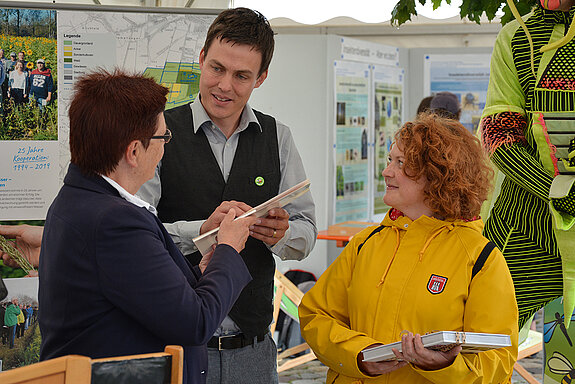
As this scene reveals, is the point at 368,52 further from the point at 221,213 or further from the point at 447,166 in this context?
the point at 221,213

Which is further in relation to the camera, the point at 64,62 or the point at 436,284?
the point at 64,62

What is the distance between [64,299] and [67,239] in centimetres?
13

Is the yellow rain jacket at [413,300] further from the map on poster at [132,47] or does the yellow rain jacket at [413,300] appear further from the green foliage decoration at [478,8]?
the map on poster at [132,47]

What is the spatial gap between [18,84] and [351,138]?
4.90m

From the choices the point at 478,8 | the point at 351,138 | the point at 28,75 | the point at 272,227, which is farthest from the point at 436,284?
the point at 351,138

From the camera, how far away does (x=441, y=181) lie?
205 centimetres

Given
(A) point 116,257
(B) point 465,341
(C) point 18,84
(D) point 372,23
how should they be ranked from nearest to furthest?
(A) point 116,257, (B) point 465,341, (C) point 18,84, (D) point 372,23

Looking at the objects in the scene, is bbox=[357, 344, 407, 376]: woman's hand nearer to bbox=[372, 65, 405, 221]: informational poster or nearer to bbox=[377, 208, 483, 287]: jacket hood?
bbox=[377, 208, 483, 287]: jacket hood

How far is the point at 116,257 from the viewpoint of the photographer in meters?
1.54

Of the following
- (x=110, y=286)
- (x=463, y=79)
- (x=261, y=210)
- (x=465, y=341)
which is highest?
(x=463, y=79)

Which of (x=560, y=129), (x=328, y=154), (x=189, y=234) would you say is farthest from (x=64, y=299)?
(x=328, y=154)

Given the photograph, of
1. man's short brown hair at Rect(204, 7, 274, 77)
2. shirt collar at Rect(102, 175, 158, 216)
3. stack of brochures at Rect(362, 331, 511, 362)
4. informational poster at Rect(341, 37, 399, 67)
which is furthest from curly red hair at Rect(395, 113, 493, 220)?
informational poster at Rect(341, 37, 399, 67)

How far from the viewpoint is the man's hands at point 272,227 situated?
216 cm

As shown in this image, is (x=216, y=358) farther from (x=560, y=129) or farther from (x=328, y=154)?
(x=328, y=154)
